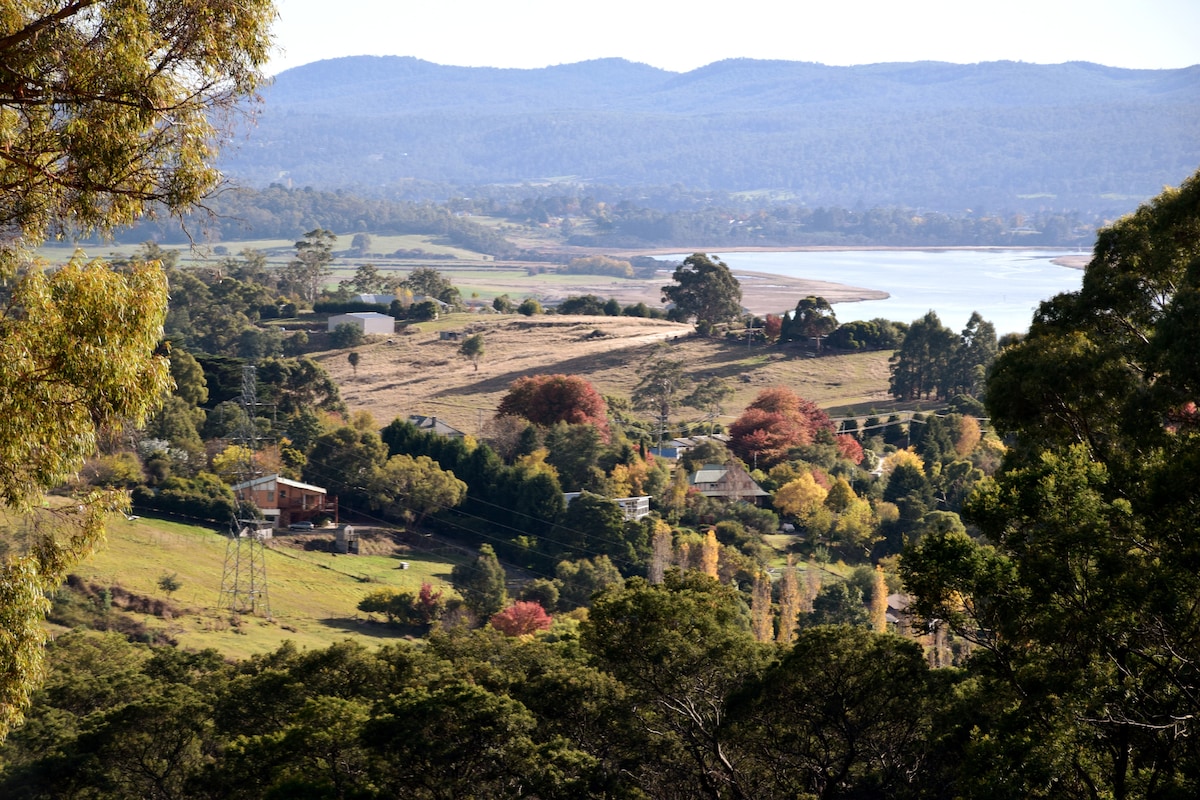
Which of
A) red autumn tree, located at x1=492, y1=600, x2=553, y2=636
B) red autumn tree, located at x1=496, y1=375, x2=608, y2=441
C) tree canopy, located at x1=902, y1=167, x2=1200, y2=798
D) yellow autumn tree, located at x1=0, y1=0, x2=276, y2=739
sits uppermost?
yellow autumn tree, located at x1=0, y1=0, x2=276, y2=739

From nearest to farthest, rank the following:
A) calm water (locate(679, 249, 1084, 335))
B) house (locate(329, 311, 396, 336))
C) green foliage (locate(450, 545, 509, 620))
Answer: green foliage (locate(450, 545, 509, 620)) < house (locate(329, 311, 396, 336)) < calm water (locate(679, 249, 1084, 335))

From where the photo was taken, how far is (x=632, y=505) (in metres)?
49.0

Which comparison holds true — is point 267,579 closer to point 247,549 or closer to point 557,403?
point 247,549

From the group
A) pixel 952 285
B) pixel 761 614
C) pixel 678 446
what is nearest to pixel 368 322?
pixel 678 446

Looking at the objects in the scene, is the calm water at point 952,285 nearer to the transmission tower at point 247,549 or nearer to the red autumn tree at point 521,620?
the transmission tower at point 247,549

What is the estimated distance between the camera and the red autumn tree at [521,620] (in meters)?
35.9

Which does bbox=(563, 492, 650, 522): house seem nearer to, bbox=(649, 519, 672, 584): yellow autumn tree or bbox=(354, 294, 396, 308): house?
bbox=(649, 519, 672, 584): yellow autumn tree

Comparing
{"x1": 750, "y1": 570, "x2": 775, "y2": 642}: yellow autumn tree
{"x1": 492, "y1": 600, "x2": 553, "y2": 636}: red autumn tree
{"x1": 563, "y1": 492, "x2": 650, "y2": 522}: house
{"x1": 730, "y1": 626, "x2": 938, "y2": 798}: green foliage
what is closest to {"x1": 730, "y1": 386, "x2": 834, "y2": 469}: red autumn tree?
{"x1": 563, "y1": 492, "x2": 650, "y2": 522}: house

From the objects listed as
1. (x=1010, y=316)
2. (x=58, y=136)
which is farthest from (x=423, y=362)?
(x=58, y=136)

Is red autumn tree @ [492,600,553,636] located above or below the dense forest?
below

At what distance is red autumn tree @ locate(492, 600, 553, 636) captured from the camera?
3594 cm

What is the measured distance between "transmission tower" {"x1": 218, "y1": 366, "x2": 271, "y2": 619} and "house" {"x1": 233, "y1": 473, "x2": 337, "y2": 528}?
427 millimetres

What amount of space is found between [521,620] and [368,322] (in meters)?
48.7

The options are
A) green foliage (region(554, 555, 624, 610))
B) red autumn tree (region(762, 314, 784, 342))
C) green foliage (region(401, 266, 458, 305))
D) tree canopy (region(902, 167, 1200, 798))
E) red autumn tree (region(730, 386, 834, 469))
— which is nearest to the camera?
tree canopy (region(902, 167, 1200, 798))
